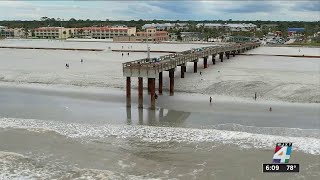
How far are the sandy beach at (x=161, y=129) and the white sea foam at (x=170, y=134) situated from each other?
55 millimetres

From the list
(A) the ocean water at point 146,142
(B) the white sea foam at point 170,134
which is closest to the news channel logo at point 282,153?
(A) the ocean water at point 146,142

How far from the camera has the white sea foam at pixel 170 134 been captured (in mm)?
21969

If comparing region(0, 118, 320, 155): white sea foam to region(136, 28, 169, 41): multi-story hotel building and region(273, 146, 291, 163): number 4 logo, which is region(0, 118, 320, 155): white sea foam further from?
region(136, 28, 169, 41): multi-story hotel building

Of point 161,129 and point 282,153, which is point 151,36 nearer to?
point 161,129

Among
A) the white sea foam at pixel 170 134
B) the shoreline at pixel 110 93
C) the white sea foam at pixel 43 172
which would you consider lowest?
the white sea foam at pixel 43 172

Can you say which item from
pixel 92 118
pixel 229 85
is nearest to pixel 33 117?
pixel 92 118

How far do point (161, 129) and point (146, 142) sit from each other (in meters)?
2.99

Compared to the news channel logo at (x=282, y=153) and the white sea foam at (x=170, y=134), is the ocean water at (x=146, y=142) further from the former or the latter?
the news channel logo at (x=282, y=153)

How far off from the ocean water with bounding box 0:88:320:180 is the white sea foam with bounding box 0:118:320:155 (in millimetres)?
53

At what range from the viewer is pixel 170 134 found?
2375 centimetres

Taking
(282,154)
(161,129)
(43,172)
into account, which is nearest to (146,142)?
(161,129)

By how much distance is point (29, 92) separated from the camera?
39.5 meters

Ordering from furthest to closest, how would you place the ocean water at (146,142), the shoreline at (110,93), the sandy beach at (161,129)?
the shoreline at (110,93)
the sandy beach at (161,129)
the ocean water at (146,142)

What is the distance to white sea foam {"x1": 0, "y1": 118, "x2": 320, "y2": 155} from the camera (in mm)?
21969
